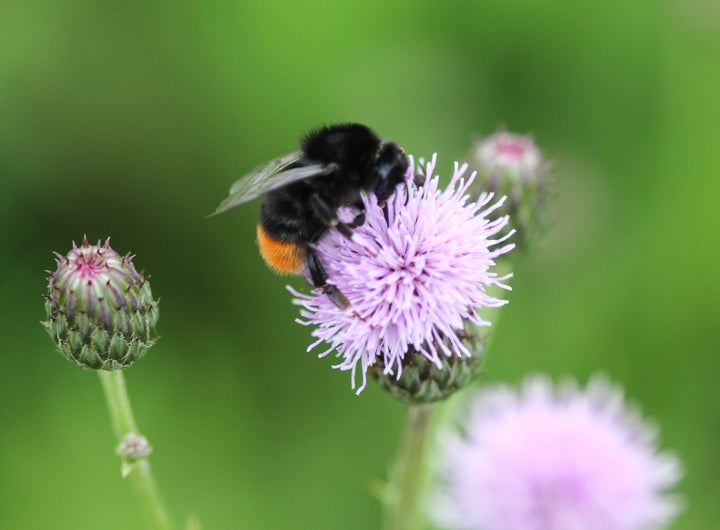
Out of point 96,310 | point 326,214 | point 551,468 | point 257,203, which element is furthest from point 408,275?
point 257,203

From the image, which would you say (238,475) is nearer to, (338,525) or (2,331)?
(338,525)

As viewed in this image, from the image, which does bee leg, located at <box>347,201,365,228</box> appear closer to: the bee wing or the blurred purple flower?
the bee wing

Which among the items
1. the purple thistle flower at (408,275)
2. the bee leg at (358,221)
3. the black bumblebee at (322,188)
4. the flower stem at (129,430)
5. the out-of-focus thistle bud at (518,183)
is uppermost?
the out-of-focus thistle bud at (518,183)

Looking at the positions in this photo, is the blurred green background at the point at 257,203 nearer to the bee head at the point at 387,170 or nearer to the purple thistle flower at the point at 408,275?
the purple thistle flower at the point at 408,275

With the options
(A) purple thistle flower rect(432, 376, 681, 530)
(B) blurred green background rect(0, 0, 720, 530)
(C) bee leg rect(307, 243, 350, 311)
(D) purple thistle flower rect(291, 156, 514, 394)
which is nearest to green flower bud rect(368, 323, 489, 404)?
(D) purple thistle flower rect(291, 156, 514, 394)

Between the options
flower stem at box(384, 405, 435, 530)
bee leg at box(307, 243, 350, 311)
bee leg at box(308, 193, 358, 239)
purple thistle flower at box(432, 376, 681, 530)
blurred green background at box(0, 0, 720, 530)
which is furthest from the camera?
blurred green background at box(0, 0, 720, 530)

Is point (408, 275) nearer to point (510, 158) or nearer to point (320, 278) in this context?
point (320, 278)

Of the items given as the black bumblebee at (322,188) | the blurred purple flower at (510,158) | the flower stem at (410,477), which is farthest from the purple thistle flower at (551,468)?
the black bumblebee at (322,188)
